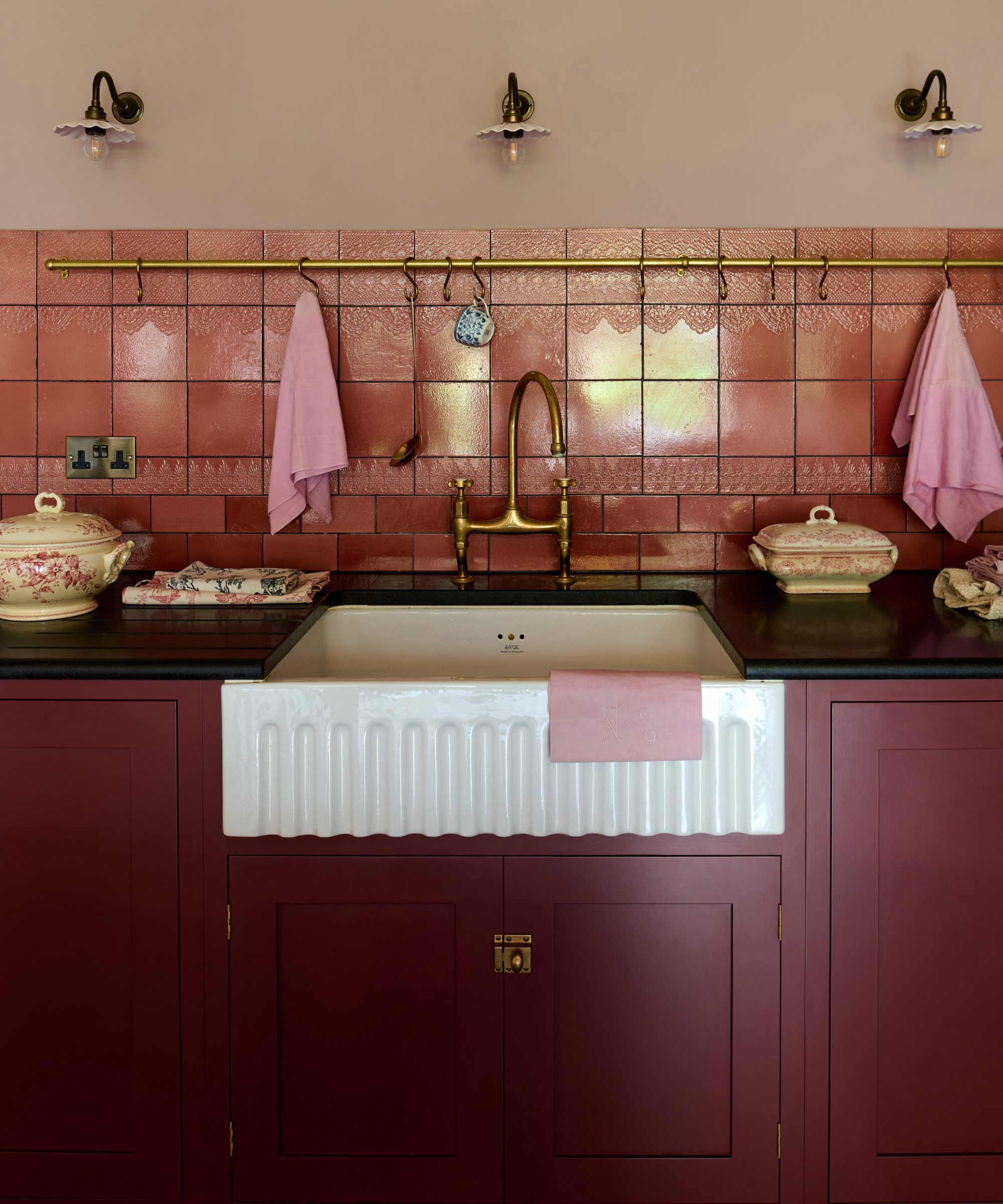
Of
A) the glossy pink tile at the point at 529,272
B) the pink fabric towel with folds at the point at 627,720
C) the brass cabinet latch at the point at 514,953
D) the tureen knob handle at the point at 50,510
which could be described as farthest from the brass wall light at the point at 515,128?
the brass cabinet latch at the point at 514,953

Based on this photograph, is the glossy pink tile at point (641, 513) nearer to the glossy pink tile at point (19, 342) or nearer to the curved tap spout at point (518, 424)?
the curved tap spout at point (518, 424)

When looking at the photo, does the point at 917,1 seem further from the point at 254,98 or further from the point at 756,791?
the point at 756,791

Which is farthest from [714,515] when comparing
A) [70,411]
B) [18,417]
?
[18,417]

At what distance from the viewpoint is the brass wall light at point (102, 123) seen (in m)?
1.86

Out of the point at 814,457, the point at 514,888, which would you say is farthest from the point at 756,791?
the point at 814,457

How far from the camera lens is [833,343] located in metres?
2.05

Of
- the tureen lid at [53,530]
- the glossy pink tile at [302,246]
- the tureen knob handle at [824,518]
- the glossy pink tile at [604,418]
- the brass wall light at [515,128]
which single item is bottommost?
the tureen lid at [53,530]

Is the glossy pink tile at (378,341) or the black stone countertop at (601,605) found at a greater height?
the glossy pink tile at (378,341)

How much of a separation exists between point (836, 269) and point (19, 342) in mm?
1684

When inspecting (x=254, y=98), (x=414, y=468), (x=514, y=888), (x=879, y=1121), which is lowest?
(x=879, y=1121)

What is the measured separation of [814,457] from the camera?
207 cm

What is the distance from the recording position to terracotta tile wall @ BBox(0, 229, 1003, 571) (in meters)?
2.04

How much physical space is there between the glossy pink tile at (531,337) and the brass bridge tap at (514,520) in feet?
0.27

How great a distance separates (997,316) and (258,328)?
151cm
